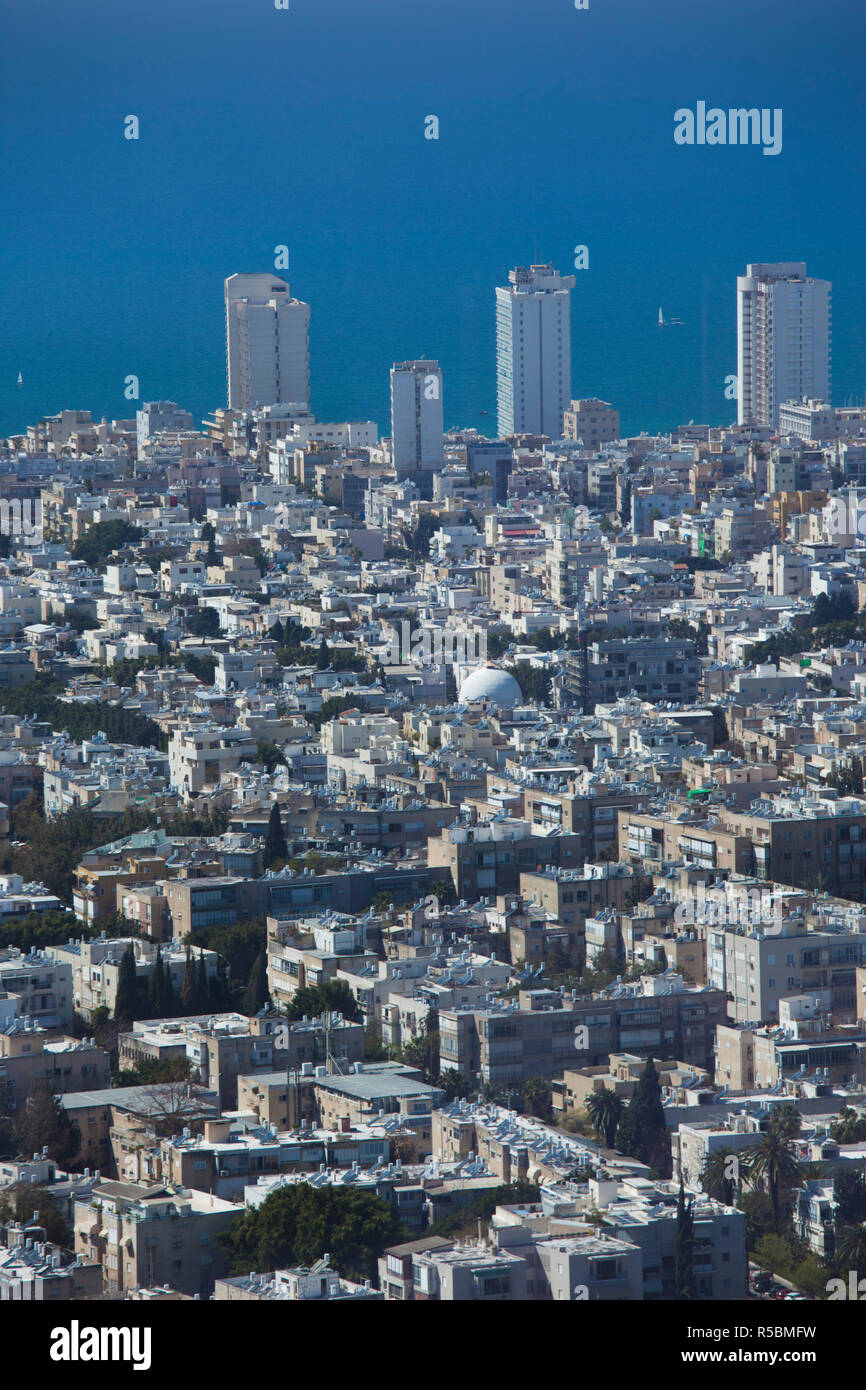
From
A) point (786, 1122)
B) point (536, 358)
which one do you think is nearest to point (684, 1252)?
point (786, 1122)

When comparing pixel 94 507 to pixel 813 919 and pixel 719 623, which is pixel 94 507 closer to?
pixel 719 623

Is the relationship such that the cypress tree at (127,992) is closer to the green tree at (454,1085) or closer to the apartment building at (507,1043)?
the apartment building at (507,1043)

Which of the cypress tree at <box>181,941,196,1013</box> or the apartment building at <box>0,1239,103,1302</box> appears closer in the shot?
the apartment building at <box>0,1239,103,1302</box>

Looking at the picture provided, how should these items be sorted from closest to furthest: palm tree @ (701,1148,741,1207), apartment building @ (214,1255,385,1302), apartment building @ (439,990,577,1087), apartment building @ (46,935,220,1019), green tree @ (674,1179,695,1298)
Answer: apartment building @ (214,1255,385,1302), green tree @ (674,1179,695,1298), palm tree @ (701,1148,741,1207), apartment building @ (439,990,577,1087), apartment building @ (46,935,220,1019)

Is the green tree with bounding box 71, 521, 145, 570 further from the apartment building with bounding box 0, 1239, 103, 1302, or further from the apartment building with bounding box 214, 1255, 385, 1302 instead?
the apartment building with bounding box 214, 1255, 385, 1302

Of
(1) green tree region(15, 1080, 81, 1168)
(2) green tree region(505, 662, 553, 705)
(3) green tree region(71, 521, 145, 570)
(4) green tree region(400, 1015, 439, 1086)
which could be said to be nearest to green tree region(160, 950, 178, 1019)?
(4) green tree region(400, 1015, 439, 1086)

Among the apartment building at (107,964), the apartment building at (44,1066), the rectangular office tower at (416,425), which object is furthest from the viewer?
the rectangular office tower at (416,425)

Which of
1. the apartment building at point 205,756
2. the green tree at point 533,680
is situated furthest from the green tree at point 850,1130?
the green tree at point 533,680
